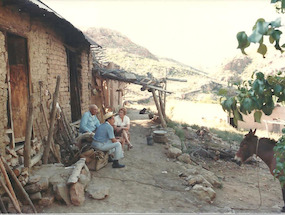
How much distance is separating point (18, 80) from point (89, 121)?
1970mm

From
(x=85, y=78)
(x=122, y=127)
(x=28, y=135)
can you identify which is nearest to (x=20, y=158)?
(x=28, y=135)

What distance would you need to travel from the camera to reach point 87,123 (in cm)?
617

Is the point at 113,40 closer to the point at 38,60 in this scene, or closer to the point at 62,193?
the point at 38,60

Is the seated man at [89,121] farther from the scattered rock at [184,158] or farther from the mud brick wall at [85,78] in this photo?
the scattered rock at [184,158]

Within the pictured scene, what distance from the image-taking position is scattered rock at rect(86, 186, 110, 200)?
414 centimetres

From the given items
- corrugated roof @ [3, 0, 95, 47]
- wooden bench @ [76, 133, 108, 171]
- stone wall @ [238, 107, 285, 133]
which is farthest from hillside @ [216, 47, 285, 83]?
wooden bench @ [76, 133, 108, 171]

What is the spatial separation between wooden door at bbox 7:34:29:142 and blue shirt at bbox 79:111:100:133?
4.51ft

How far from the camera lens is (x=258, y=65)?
3519cm

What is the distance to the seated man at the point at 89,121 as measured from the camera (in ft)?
19.4

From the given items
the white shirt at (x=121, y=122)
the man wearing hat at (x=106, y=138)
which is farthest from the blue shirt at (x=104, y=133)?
the white shirt at (x=121, y=122)

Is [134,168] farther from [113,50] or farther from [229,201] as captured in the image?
[113,50]

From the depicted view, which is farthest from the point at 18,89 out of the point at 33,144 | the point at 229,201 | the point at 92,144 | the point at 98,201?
the point at 229,201

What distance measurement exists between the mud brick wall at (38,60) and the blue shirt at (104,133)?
1.25m

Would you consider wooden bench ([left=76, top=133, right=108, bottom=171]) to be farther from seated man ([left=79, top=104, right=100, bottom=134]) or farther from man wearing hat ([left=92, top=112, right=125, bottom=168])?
seated man ([left=79, top=104, right=100, bottom=134])
